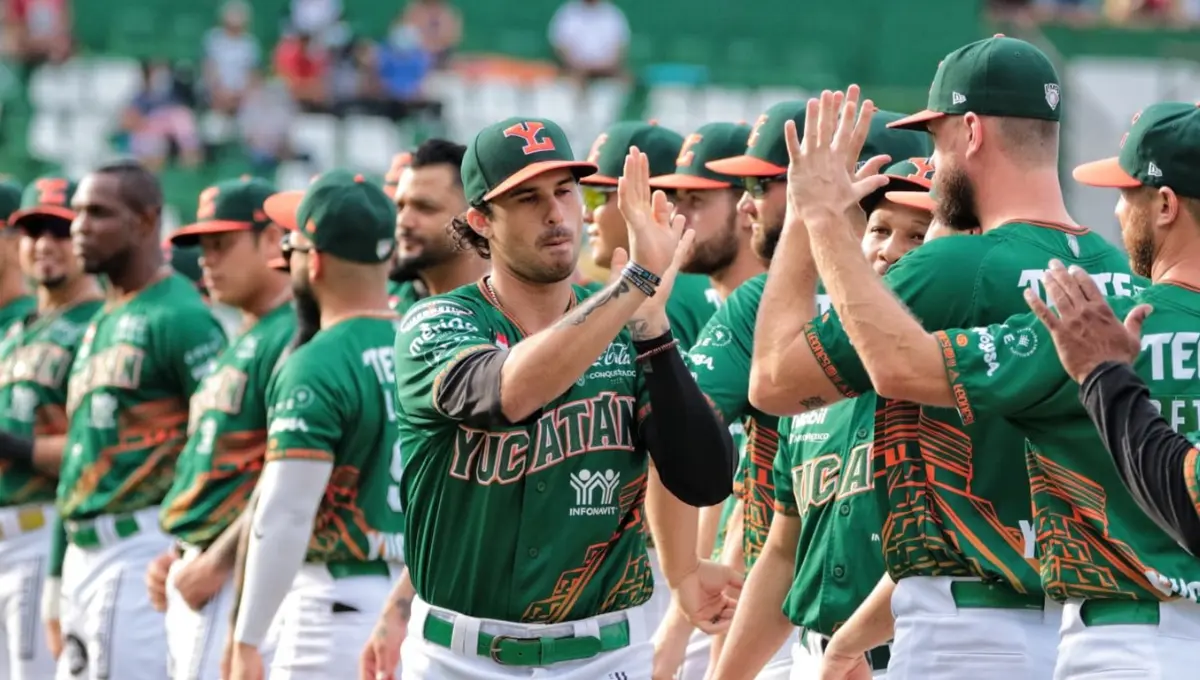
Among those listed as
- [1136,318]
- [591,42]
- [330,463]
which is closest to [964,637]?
[1136,318]

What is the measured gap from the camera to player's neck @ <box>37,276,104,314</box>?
899cm

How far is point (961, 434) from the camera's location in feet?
14.8

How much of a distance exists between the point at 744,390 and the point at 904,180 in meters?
0.81

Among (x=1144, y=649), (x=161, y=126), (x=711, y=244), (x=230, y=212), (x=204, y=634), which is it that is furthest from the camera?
(x=161, y=126)

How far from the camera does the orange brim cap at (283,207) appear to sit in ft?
23.6

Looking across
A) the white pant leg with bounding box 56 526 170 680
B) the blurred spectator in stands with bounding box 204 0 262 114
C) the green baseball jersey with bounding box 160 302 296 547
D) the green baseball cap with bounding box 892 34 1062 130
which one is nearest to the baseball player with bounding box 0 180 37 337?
the white pant leg with bounding box 56 526 170 680

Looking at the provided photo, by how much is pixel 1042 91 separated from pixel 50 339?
5.74 metres

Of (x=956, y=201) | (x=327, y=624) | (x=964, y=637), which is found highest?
(x=956, y=201)

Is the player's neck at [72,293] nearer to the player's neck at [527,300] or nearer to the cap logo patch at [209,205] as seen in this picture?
the cap logo patch at [209,205]

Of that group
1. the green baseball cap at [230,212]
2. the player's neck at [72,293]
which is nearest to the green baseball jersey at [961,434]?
the green baseball cap at [230,212]

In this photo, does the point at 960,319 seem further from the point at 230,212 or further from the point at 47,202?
the point at 47,202

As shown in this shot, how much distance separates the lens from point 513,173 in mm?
4801

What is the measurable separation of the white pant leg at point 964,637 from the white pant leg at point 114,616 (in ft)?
13.5

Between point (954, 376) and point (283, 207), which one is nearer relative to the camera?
point (954, 376)
